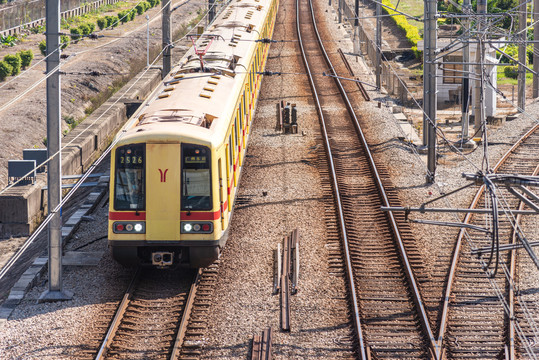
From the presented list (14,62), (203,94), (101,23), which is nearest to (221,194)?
(203,94)

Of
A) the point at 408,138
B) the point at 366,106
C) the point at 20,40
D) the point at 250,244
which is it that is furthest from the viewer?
the point at 20,40

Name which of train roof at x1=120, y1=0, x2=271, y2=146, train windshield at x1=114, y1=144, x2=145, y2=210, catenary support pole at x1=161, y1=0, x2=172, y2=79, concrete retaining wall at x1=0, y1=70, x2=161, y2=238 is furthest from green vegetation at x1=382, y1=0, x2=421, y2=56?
train windshield at x1=114, y1=144, x2=145, y2=210

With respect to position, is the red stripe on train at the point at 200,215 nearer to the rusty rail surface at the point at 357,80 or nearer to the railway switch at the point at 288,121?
the railway switch at the point at 288,121

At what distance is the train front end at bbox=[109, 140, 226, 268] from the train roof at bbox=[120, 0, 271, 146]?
273mm

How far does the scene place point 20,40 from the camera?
139ft

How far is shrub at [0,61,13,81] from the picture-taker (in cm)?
3319

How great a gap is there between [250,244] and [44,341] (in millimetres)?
4836

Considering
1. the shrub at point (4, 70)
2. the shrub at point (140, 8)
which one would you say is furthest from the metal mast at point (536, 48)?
the shrub at point (140, 8)

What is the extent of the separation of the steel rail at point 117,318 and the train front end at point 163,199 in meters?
0.57

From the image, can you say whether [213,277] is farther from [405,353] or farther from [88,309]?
[405,353]

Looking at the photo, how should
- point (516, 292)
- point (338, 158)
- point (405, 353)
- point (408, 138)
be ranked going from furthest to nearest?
1. point (408, 138)
2. point (338, 158)
3. point (516, 292)
4. point (405, 353)

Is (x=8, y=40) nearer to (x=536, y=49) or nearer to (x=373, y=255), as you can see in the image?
(x=536, y=49)

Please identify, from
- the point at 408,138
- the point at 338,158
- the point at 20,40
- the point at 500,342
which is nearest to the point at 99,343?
the point at 500,342

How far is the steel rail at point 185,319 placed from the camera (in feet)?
34.6
